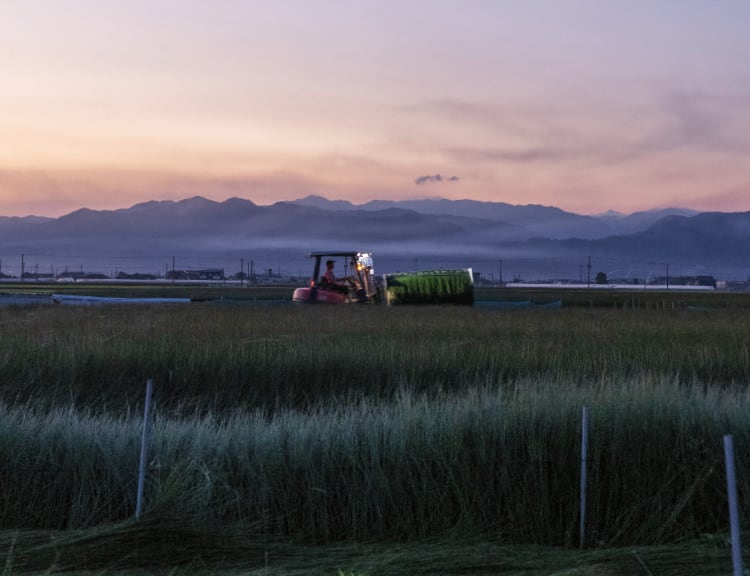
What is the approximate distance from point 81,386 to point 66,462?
5747mm

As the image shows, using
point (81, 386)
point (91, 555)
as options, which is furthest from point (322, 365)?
point (91, 555)

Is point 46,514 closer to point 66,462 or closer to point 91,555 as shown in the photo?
point 66,462

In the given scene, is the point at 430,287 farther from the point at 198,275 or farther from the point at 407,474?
the point at 198,275

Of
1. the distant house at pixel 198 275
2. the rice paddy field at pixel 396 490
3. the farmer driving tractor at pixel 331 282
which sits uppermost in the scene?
the farmer driving tractor at pixel 331 282

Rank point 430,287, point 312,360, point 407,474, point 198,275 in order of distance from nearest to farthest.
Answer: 1. point 407,474
2. point 312,360
3. point 430,287
4. point 198,275

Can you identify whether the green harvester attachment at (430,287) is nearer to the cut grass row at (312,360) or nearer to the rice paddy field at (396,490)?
the cut grass row at (312,360)

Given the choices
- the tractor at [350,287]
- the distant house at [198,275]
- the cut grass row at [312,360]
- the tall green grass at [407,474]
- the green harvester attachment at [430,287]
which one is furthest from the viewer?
the distant house at [198,275]

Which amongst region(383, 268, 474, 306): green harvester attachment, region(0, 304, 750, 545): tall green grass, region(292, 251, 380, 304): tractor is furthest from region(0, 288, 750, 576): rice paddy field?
region(383, 268, 474, 306): green harvester attachment

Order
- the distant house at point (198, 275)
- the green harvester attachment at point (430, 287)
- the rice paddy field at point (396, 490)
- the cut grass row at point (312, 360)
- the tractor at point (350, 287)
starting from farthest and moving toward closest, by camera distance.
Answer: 1. the distant house at point (198, 275)
2. the green harvester attachment at point (430, 287)
3. the tractor at point (350, 287)
4. the cut grass row at point (312, 360)
5. the rice paddy field at point (396, 490)

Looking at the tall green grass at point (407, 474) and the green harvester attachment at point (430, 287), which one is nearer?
the tall green grass at point (407, 474)

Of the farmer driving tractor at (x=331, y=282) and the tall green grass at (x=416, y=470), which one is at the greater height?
the farmer driving tractor at (x=331, y=282)

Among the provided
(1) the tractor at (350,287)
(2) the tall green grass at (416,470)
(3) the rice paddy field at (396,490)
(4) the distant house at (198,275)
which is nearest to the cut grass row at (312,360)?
(2) the tall green grass at (416,470)

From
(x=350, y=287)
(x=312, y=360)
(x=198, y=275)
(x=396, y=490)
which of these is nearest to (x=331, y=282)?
(x=350, y=287)

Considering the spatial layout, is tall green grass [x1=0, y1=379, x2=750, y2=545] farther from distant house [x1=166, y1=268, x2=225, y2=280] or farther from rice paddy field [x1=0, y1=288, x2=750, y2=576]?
A: distant house [x1=166, y1=268, x2=225, y2=280]
